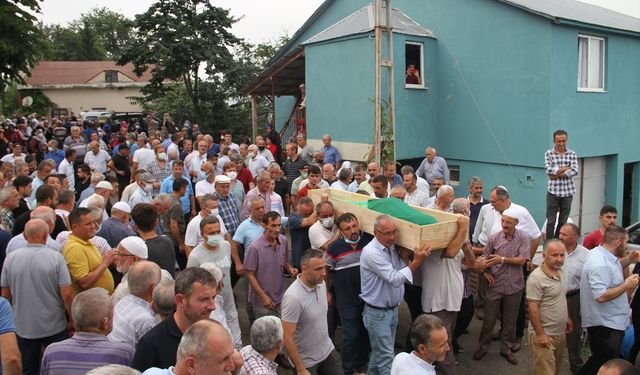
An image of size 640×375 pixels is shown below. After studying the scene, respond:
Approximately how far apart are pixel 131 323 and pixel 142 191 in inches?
185

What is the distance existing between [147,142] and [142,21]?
1214cm

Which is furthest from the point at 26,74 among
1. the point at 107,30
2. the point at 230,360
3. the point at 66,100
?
the point at 107,30

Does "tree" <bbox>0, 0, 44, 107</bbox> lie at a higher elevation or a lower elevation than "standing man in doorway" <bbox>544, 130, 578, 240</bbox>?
higher

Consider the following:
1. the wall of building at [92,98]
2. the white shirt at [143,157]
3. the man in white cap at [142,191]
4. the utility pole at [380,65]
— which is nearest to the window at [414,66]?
the utility pole at [380,65]

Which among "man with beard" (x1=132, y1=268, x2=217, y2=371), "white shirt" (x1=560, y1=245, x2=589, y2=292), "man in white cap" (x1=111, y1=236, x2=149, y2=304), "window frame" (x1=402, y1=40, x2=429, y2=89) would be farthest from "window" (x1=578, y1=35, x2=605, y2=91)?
"man with beard" (x1=132, y1=268, x2=217, y2=371)

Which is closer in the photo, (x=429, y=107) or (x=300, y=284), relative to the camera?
(x=300, y=284)

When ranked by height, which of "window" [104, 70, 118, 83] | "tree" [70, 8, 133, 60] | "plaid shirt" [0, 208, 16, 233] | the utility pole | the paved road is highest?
"tree" [70, 8, 133, 60]

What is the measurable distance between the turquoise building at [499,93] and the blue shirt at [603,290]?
8.07 meters

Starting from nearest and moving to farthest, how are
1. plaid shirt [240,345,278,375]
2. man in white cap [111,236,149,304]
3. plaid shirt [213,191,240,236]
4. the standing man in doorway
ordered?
plaid shirt [240,345,278,375] → man in white cap [111,236,149,304] → plaid shirt [213,191,240,236] → the standing man in doorway

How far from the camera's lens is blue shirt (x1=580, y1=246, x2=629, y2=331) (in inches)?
230

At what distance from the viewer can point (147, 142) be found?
48.9ft

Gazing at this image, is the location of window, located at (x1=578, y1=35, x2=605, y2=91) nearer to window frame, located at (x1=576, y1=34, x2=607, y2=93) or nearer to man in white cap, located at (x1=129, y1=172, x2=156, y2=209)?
window frame, located at (x1=576, y1=34, x2=607, y2=93)

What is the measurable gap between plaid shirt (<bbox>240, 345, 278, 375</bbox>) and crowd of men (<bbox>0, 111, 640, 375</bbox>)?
0.04 ft

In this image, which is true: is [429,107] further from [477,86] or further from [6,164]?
[6,164]
